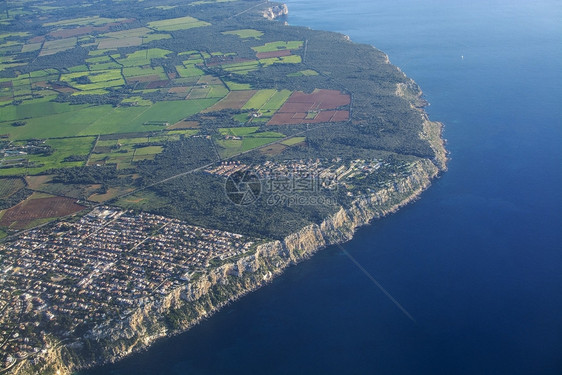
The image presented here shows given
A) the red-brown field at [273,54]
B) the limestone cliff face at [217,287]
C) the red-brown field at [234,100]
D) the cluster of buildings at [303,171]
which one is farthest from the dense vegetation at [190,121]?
the limestone cliff face at [217,287]

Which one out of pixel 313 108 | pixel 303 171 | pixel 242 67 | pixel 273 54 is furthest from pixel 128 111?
pixel 303 171

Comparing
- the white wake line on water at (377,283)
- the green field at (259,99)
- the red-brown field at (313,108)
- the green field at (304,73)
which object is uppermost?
the green field at (304,73)

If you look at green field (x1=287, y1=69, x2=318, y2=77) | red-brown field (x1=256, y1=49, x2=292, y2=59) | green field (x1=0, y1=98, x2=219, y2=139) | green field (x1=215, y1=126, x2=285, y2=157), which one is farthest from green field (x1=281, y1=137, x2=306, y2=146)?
red-brown field (x1=256, y1=49, x2=292, y2=59)

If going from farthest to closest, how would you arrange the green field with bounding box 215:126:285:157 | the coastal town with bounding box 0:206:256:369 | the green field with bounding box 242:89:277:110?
the green field with bounding box 242:89:277:110, the green field with bounding box 215:126:285:157, the coastal town with bounding box 0:206:256:369

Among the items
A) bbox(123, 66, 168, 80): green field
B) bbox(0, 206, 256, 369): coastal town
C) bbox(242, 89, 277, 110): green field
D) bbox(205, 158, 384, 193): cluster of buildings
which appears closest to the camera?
bbox(0, 206, 256, 369): coastal town

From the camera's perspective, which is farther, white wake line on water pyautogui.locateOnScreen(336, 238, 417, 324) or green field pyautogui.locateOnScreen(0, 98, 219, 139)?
green field pyautogui.locateOnScreen(0, 98, 219, 139)

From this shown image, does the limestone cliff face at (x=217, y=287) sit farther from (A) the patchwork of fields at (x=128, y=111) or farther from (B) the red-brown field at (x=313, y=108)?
(B) the red-brown field at (x=313, y=108)

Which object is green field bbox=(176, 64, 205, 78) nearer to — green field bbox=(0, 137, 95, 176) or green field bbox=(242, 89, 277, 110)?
green field bbox=(242, 89, 277, 110)

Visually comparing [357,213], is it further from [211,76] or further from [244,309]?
[211,76]

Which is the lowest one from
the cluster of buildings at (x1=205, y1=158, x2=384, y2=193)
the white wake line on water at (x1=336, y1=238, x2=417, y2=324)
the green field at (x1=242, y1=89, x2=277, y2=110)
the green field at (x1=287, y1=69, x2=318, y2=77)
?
the white wake line on water at (x1=336, y1=238, x2=417, y2=324)
